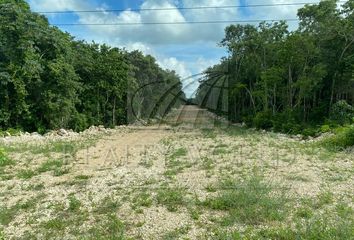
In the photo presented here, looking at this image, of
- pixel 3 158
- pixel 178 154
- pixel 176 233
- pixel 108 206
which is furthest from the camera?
pixel 178 154

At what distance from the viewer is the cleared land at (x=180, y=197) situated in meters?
5.23

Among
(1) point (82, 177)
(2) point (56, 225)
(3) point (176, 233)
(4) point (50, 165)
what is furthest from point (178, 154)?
(3) point (176, 233)

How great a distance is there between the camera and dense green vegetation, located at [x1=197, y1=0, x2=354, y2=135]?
22.3 metres

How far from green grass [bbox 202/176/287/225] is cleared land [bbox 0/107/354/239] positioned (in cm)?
2

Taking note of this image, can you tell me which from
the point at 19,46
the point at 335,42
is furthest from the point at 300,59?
the point at 19,46

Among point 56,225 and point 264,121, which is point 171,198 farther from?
point 264,121

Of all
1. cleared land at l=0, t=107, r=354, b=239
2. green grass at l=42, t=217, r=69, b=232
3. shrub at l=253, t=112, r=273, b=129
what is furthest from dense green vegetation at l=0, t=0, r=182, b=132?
green grass at l=42, t=217, r=69, b=232

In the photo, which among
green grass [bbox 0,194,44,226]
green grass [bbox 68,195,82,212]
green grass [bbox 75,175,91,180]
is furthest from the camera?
green grass [bbox 75,175,91,180]

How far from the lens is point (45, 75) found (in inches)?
832

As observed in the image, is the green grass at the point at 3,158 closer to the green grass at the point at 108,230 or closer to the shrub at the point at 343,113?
the green grass at the point at 108,230

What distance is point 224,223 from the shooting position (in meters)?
5.39

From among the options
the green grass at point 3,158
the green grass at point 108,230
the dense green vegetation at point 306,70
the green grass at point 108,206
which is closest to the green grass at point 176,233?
the green grass at point 108,230

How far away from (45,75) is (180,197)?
16.7 meters

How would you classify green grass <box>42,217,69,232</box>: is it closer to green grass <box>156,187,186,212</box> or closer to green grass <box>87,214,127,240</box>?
green grass <box>87,214,127,240</box>
